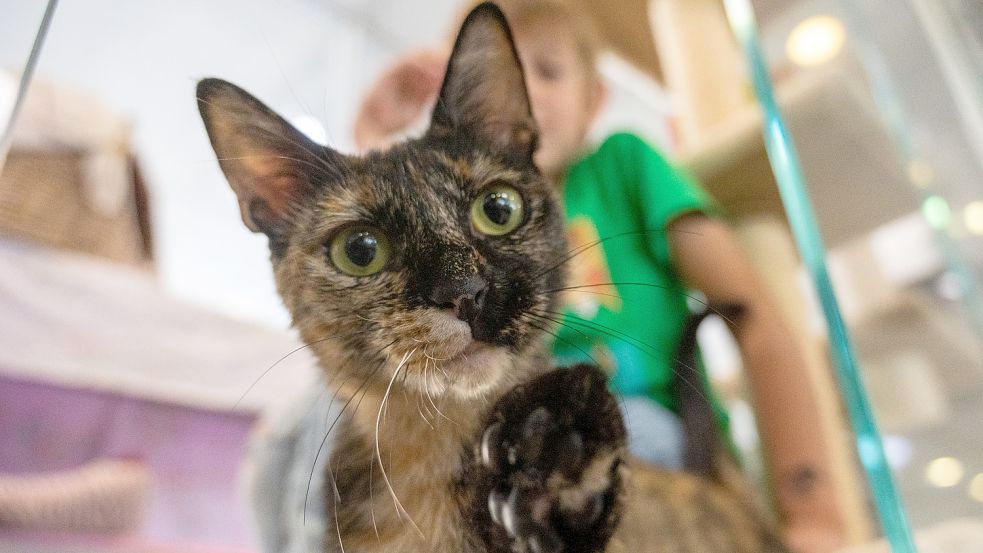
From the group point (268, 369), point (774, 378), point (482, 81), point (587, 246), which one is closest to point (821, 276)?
point (774, 378)

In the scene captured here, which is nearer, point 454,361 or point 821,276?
point 454,361

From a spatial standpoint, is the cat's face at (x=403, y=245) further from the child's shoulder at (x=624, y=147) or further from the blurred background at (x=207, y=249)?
the child's shoulder at (x=624, y=147)

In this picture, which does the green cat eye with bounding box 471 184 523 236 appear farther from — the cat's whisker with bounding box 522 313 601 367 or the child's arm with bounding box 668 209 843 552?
the child's arm with bounding box 668 209 843 552

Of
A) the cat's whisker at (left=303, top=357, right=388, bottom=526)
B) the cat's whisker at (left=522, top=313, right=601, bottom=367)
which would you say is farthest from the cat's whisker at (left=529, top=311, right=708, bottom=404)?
the cat's whisker at (left=303, top=357, right=388, bottom=526)

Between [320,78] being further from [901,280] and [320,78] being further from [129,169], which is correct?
[901,280]

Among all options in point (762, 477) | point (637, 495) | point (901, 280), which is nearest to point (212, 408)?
point (637, 495)

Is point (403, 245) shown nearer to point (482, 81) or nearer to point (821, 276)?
point (482, 81)

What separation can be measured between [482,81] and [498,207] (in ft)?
0.29

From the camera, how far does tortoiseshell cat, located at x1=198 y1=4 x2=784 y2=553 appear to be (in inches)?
11.7

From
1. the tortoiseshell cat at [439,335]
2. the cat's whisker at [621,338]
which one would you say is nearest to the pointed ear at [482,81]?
the tortoiseshell cat at [439,335]

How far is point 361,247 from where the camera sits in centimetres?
32

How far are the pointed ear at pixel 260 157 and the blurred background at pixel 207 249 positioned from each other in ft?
0.04

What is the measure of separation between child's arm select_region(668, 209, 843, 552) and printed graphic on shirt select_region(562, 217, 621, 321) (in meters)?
0.07

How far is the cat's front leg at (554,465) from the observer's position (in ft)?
0.95
